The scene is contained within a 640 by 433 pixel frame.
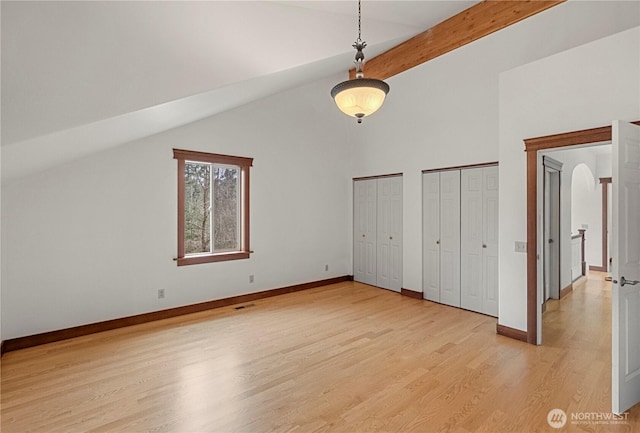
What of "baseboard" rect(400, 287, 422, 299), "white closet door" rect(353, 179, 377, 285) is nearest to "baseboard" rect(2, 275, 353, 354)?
"white closet door" rect(353, 179, 377, 285)

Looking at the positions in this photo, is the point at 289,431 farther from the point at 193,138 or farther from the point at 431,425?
the point at 193,138

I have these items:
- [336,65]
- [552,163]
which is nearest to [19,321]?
[336,65]

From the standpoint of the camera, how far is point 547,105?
335 cm

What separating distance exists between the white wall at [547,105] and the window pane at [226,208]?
3804 millimetres

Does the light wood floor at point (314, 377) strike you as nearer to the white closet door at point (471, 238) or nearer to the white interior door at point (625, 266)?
the white interior door at point (625, 266)

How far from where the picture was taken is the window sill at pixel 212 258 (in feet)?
15.3

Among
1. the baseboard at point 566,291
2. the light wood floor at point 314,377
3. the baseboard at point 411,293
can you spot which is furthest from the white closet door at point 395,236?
the baseboard at point 566,291

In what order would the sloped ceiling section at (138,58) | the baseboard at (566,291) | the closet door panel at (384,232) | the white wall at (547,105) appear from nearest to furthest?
the sloped ceiling section at (138,58)
the white wall at (547,105)
the baseboard at (566,291)
the closet door panel at (384,232)

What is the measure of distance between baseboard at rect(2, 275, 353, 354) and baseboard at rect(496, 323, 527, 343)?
3284 millimetres

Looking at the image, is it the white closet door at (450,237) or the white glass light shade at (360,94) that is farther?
Answer: the white closet door at (450,237)

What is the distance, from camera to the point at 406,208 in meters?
5.62

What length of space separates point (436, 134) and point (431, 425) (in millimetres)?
Answer: 4103

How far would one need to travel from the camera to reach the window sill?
466cm

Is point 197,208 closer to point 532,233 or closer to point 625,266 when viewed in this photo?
point 532,233
